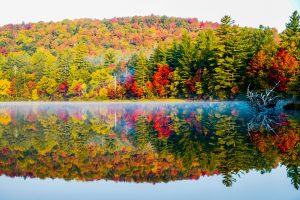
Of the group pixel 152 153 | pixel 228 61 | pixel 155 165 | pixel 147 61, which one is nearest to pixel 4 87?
pixel 147 61

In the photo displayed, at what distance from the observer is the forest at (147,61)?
1918 inches

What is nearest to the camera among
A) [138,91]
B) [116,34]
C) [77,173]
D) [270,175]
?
[270,175]

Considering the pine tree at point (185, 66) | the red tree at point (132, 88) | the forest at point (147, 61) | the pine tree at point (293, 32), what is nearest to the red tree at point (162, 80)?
the forest at point (147, 61)

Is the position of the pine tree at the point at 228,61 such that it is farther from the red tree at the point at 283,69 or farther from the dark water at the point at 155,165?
the dark water at the point at 155,165

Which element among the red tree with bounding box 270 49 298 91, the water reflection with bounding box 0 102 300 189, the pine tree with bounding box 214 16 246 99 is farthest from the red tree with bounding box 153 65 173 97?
the water reflection with bounding box 0 102 300 189

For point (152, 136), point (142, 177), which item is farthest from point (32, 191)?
point (152, 136)

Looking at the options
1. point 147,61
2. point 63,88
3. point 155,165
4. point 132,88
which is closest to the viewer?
point 155,165

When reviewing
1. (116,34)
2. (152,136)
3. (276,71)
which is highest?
(116,34)

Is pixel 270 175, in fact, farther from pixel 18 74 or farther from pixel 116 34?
pixel 116 34

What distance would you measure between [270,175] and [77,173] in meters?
5.26

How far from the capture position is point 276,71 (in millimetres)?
42469

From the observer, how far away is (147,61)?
73938mm

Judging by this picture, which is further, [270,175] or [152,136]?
[152,136]

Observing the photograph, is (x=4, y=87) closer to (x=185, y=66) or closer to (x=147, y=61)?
(x=147, y=61)
